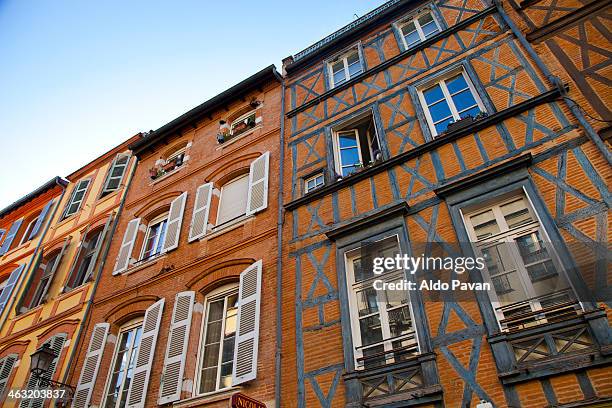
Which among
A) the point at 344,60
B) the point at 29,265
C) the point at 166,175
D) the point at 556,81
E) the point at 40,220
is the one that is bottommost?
the point at 556,81

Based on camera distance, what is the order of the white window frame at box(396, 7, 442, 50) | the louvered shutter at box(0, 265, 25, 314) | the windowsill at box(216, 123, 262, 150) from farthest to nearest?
the louvered shutter at box(0, 265, 25, 314) < the windowsill at box(216, 123, 262, 150) < the white window frame at box(396, 7, 442, 50)

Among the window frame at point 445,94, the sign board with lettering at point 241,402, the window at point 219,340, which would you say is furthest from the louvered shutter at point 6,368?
the window frame at point 445,94

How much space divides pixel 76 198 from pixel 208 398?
9.78 meters

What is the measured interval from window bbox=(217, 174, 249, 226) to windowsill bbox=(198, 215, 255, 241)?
27cm

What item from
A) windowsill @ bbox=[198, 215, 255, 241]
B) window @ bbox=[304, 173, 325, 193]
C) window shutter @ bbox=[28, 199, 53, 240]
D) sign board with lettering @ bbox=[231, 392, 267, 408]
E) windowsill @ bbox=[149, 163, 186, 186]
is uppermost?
window shutter @ bbox=[28, 199, 53, 240]

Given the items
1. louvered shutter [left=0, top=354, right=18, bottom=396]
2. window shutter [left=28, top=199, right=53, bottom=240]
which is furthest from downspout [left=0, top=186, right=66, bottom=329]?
louvered shutter [left=0, top=354, right=18, bottom=396]

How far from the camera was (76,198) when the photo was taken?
44.9ft

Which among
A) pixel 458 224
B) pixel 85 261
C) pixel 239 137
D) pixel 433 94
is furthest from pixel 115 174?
pixel 458 224

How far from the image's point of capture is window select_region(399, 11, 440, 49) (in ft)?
30.5

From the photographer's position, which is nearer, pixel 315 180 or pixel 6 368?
pixel 315 180

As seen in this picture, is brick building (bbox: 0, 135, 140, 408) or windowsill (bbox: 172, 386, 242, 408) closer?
windowsill (bbox: 172, 386, 242, 408)

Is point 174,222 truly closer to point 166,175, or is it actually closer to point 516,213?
point 166,175

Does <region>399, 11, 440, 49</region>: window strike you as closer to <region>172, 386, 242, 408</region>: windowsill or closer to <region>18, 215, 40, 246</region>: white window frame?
<region>172, 386, 242, 408</region>: windowsill

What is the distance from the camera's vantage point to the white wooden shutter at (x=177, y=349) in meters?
6.85
